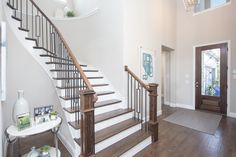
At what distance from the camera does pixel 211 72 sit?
4703 millimetres

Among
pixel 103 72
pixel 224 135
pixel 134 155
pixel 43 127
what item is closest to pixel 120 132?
pixel 134 155

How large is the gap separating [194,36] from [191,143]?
383 centimetres

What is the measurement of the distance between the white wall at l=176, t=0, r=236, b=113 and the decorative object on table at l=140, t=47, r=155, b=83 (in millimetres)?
1909

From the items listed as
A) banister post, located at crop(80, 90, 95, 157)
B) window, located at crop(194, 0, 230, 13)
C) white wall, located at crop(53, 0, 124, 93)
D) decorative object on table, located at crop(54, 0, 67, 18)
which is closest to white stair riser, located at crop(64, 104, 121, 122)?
white wall, located at crop(53, 0, 124, 93)

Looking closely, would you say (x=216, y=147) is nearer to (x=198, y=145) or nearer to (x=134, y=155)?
(x=198, y=145)

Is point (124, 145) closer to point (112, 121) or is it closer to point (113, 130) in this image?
point (113, 130)

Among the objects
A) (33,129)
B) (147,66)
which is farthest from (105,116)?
(147,66)

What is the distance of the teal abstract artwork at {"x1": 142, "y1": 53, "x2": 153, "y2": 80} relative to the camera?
149 inches

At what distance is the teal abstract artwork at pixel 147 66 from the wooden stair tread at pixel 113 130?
1.40m

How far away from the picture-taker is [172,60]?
559 centimetres

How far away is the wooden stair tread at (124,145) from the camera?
208cm

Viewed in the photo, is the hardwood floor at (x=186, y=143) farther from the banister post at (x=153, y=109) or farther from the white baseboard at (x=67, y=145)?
the banister post at (x=153, y=109)

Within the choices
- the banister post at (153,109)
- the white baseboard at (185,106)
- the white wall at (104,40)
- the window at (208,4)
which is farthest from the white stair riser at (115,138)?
the window at (208,4)

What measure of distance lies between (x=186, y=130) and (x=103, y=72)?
8.00ft
